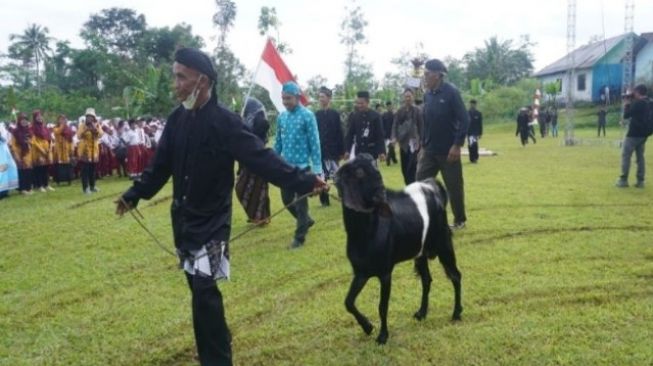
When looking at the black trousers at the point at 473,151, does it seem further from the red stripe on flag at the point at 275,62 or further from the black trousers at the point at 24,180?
the black trousers at the point at 24,180

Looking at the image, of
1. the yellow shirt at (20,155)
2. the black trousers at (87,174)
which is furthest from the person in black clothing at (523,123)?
Result: the yellow shirt at (20,155)

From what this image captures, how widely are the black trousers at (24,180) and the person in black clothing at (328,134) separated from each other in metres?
7.73

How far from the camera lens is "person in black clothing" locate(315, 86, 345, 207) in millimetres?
10328

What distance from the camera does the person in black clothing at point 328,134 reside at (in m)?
10.3

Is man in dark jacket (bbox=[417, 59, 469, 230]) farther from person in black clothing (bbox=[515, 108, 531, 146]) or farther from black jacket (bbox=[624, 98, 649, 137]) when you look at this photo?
person in black clothing (bbox=[515, 108, 531, 146])

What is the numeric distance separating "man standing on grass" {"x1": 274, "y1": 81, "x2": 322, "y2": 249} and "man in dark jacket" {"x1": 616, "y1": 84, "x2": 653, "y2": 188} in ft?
23.6

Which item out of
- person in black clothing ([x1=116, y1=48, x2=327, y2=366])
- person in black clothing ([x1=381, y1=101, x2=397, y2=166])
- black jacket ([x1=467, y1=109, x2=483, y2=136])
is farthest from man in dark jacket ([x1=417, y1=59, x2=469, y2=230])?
black jacket ([x1=467, y1=109, x2=483, y2=136])

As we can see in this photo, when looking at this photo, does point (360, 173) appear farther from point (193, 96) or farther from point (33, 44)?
point (33, 44)

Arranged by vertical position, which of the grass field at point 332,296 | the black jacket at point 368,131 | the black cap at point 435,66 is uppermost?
the black cap at point 435,66

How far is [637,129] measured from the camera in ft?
36.9

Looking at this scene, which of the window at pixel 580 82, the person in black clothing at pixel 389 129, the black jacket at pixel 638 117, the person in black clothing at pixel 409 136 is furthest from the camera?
the window at pixel 580 82

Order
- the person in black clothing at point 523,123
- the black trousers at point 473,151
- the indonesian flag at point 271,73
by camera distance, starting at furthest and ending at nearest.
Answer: the person in black clothing at point 523,123
the black trousers at point 473,151
the indonesian flag at point 271,73

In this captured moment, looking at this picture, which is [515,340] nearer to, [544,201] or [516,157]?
[544,201]

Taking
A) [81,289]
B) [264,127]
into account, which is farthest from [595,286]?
[81,289]
